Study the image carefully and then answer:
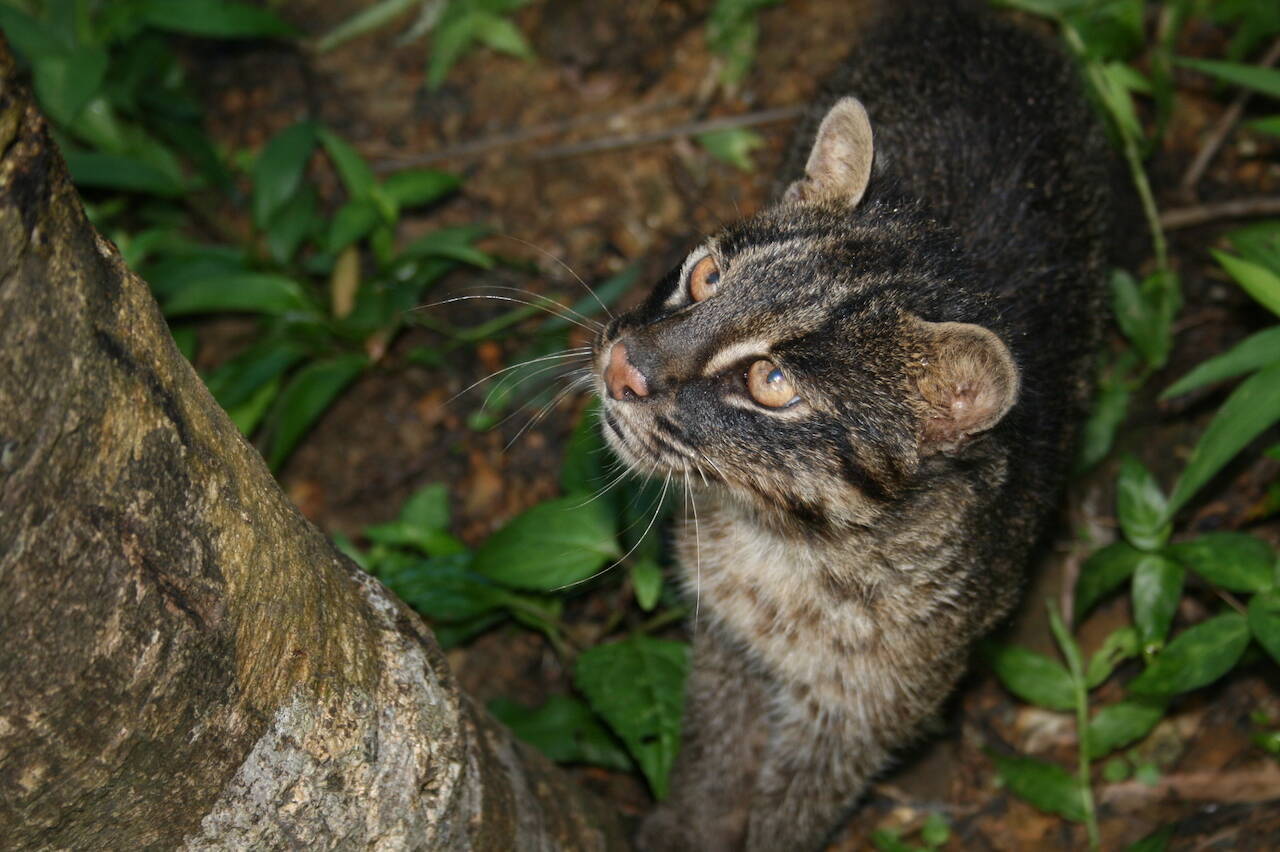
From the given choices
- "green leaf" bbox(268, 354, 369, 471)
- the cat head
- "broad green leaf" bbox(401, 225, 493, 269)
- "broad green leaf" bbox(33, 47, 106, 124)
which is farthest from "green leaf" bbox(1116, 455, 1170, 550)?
"broad green leaf" bbox(33, 47, 106, 124)

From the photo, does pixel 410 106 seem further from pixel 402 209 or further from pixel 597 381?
pixel 597 381

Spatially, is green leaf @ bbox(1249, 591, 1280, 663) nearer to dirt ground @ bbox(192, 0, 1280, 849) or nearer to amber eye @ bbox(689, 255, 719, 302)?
dirt ground @ bbox(192, 0, 1280, 849)

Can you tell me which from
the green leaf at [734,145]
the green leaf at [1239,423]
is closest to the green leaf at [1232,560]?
the green leaf at [1239,423]

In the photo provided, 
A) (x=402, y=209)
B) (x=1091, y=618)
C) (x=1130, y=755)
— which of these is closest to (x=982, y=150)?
(x=1091, y=618)

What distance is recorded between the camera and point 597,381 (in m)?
4.26

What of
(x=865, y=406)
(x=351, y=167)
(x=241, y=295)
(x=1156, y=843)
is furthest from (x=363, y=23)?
(x=1156, y=843)

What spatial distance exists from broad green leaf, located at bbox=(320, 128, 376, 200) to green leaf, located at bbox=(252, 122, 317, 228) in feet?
0.51

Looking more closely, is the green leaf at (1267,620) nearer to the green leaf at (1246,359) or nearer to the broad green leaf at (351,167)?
the green leaf at (1246,359)

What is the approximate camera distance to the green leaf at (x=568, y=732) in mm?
5375

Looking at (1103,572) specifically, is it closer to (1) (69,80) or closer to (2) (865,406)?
(2) (865,406)

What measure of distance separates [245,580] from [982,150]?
403 cm

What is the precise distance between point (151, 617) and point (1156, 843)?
4.05m

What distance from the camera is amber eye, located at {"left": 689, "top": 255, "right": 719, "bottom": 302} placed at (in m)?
4.27

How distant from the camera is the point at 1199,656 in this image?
455 centimetres
